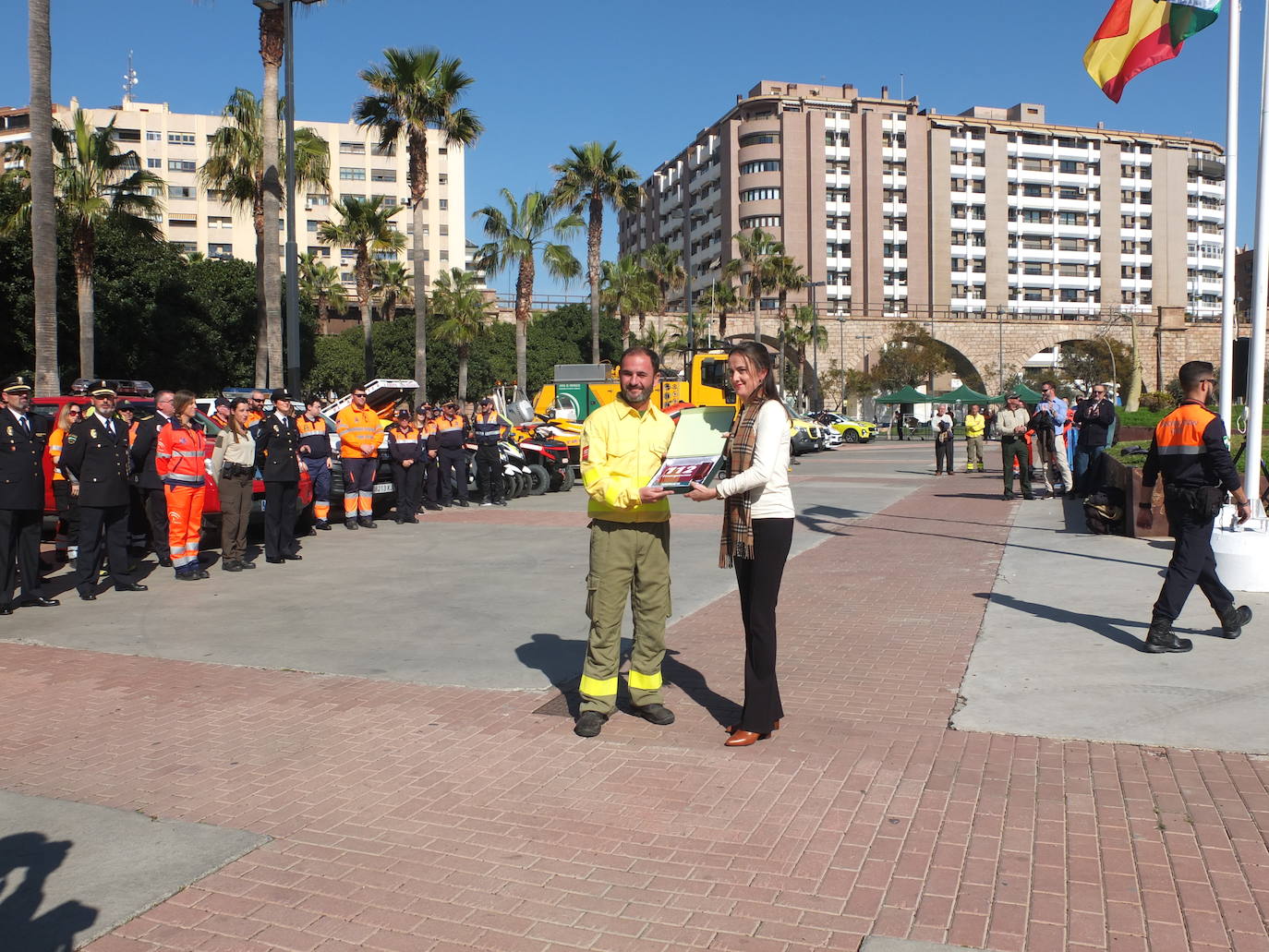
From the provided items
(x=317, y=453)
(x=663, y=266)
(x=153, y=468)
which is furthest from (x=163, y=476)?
(x=663, y=266)

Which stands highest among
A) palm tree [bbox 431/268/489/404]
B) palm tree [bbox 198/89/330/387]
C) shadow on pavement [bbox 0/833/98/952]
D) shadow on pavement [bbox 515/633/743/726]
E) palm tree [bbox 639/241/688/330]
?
palm tree [bbox 639/241/688/330]

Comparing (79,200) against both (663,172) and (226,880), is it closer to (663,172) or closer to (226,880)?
(226,880)

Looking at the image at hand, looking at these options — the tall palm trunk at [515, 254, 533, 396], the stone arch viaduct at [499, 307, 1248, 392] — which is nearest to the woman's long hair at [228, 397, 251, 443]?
the tall palm trunk at [515, 254, 533, 396]

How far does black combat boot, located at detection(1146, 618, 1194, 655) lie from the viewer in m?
6.88

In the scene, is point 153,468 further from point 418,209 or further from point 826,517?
point 418,209

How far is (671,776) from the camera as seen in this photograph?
15.8 ft

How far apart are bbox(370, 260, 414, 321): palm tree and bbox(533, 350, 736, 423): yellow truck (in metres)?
32.8

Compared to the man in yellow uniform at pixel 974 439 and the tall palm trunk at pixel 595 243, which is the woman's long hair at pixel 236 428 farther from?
the tall palm trunk at pixel 595 243

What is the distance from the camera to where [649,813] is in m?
4.38

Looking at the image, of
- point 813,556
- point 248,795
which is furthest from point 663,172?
point 248,795

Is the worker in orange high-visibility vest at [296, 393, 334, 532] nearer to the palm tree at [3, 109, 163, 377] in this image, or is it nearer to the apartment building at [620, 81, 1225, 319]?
the palm tree at [3, 109, 163, 377]

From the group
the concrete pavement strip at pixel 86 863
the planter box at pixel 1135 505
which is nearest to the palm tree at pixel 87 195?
the planter box at pixel 1135 505

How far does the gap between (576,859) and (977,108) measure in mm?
109312

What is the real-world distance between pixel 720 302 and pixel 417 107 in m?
43.6
